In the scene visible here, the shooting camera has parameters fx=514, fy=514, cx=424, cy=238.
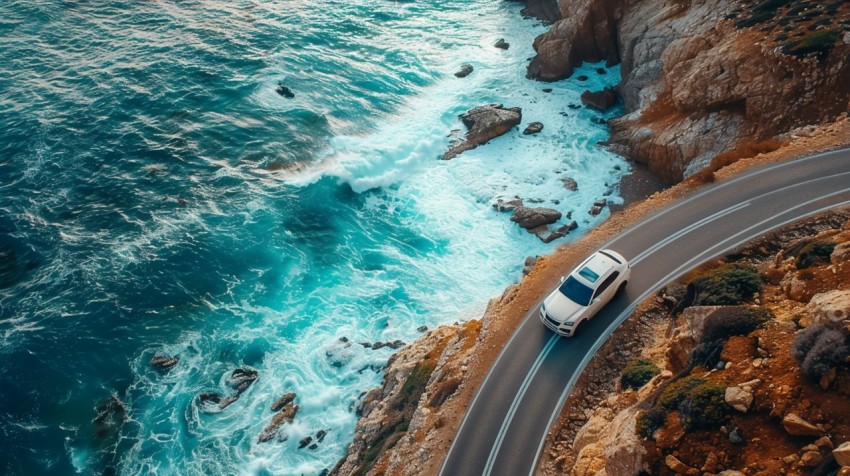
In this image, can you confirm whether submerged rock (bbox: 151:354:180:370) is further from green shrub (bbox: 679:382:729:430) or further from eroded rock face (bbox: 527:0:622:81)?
eroded rock face (bbox: 527:0:622:81)

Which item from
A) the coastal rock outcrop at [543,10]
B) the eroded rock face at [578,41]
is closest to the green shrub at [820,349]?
the eroded rock face at [578,41]

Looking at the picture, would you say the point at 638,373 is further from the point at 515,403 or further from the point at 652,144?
the point at 652,144

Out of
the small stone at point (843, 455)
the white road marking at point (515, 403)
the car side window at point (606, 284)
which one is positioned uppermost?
the small stone at point (843, 455)

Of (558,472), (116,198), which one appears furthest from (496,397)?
(116,198)

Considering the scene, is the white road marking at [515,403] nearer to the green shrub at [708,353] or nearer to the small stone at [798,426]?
the green shrub at [708,353]

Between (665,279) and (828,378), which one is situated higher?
(828,378)

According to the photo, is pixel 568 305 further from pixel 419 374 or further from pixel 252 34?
pixel 252 34

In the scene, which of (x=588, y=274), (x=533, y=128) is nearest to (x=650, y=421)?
(x=588, y=274)
